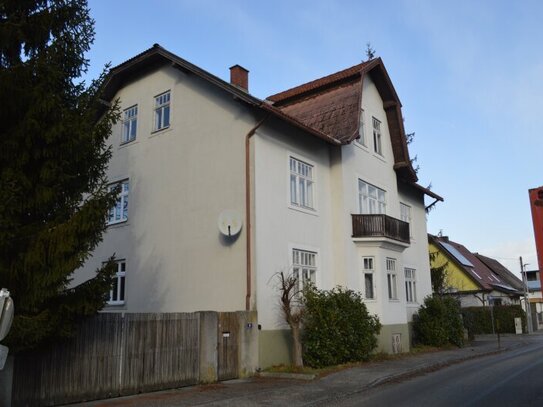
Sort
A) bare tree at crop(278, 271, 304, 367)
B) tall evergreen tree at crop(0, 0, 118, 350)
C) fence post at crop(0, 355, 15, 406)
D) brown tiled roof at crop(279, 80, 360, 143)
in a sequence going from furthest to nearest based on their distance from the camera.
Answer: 1. brown tiled roof at crop(279, 80, 360, 143)
2. bare tree at crop(278, 271, 304, 367)
3. fence post at crop(0, 355, 15, 406)
4. tall evergreen tree at crop(0, 0, 118, 350)

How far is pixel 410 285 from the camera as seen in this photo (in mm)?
26266

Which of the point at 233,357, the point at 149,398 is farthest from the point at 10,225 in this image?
the point at 233,357

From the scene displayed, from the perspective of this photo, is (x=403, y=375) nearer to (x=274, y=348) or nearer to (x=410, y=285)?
(x=274, y=348)

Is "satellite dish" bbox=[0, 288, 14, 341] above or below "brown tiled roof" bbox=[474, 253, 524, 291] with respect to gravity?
below

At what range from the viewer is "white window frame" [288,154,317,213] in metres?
18.2

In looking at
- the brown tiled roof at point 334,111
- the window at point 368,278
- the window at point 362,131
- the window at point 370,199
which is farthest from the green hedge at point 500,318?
the brown tiled roof at point 334,111

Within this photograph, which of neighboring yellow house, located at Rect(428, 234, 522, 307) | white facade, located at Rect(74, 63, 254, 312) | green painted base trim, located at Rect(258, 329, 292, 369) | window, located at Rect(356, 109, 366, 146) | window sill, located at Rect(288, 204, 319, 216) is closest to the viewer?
green painted base trim, located at Rect(258, 329, 292, 369)

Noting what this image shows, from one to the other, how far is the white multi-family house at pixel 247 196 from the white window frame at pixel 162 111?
2.1 inches

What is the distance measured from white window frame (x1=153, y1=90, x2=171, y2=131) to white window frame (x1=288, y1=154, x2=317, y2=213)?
4.93 meters

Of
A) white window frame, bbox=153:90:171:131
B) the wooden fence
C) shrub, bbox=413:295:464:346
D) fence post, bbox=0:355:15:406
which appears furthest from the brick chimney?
fence post, bbox=0:355:15:406

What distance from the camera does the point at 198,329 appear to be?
13.8 meters

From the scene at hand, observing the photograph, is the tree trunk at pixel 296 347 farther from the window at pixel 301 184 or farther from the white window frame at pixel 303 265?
the window at pixel 301 184

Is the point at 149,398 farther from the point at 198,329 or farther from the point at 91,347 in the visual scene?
the point at 198,329

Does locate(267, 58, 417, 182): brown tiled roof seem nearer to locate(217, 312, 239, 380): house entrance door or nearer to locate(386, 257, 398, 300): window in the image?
locate(386, 257, 398, 300): window
